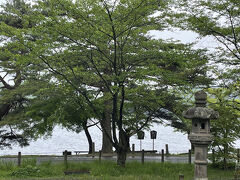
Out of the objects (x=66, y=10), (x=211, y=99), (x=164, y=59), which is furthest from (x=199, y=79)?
(x=66, y=10)

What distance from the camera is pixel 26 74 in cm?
2486

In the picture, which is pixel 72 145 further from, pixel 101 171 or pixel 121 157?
pixel 101 171

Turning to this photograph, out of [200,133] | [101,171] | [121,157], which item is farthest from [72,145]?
[200,133]

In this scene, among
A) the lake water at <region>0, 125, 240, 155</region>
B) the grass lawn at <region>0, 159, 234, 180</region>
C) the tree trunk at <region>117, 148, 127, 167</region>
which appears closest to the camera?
the grass lawn at <region>0, 159, 234, 180</region>

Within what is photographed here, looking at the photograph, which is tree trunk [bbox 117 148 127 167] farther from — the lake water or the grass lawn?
the lake water

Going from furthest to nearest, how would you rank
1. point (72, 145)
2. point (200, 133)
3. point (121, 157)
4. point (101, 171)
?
point (72, 145) → point (121, 157) → point (101, 171) → point (200, 133)

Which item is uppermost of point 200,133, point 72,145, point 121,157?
point 200,133

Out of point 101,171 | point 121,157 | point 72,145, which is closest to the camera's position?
point 101,171

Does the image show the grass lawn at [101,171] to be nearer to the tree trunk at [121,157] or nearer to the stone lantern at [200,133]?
the tree trunk at [121,157]

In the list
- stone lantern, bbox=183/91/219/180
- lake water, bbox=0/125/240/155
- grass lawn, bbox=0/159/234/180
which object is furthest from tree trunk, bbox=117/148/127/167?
lake water, bbox=0/125/240/155

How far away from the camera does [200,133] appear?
10266mm

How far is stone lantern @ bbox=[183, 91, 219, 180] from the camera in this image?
995cm

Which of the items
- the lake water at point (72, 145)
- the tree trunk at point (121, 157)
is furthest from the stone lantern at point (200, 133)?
the lake water at point (72, 145)

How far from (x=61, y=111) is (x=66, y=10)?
771cm
